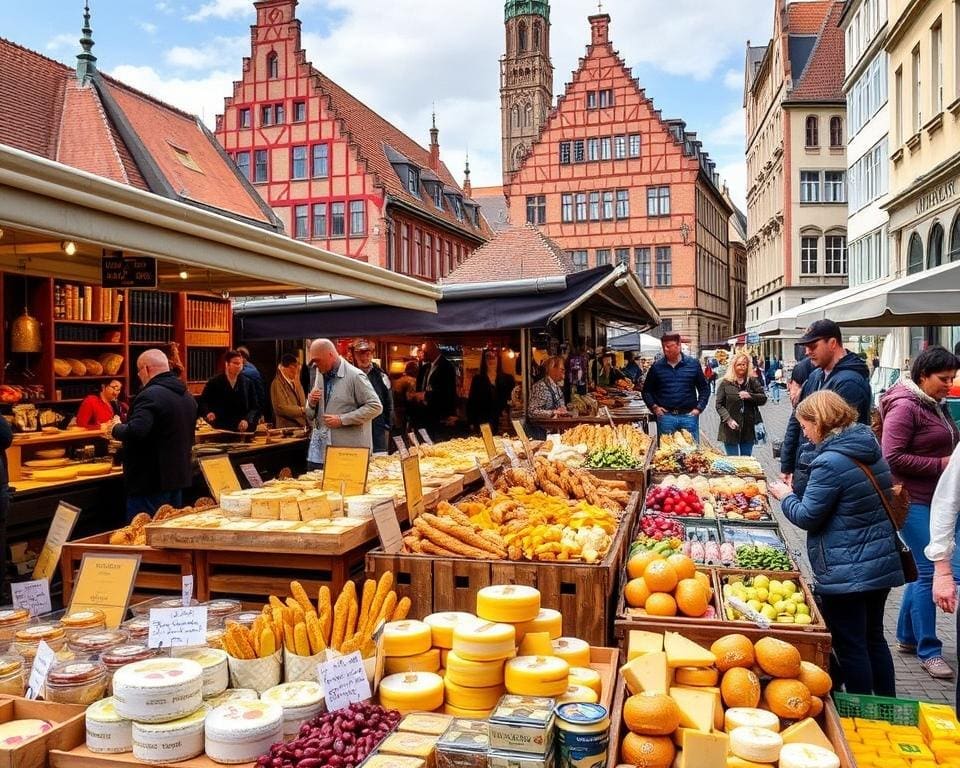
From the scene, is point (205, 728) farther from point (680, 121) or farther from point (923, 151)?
point (680, 121)

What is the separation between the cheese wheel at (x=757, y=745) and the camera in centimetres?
230

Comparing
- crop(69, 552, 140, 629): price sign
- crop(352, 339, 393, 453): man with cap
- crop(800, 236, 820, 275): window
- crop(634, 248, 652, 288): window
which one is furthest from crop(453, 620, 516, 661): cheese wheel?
crop(634, 248, 652, 288): window

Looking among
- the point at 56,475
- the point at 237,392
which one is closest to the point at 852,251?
the point at 237,392

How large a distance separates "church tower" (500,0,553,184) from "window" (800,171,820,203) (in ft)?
134

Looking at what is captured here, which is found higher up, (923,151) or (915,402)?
(923,151)

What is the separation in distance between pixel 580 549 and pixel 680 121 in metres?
47.4

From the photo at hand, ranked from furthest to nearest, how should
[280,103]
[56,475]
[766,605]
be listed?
[280,103], [56,475], [766,605]

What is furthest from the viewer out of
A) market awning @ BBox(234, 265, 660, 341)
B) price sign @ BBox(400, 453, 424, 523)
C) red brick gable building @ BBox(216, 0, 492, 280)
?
red brick gable building @ BBox(216, 0, 492, 280)

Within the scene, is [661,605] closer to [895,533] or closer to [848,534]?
[848,534]

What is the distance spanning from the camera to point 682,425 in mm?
9508

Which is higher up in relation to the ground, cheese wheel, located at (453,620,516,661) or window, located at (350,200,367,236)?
window, located at (350,200,367,236)

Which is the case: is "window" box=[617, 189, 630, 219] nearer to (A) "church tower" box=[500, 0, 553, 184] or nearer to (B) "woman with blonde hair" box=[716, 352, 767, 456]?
(A) "church tower" box=[500, 0, 553, 184]

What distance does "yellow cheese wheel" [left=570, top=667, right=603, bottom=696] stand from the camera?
8.54 feet

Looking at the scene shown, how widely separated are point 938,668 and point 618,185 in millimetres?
42275
